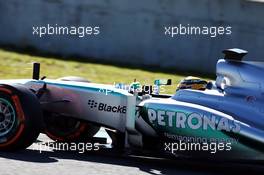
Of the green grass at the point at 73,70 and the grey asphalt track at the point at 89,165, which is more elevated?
the green grass at the point at 73,70

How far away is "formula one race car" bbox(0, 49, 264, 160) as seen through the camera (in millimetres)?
7285

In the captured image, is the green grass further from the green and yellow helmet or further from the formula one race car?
the green and yellow helmet

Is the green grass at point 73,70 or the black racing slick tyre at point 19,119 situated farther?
the green grass at point 73,70

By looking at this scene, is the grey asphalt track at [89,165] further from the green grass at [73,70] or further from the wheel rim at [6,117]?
the green grass at [73,70]

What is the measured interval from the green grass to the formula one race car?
7018 mm

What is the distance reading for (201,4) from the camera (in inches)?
711

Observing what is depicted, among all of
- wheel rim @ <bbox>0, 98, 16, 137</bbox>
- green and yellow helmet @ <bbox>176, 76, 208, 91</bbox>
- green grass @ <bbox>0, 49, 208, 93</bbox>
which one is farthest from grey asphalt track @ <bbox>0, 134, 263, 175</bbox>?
green grass @ <bbox>0, 49, 208, 93</bbox>

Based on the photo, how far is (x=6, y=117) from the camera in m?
8.01

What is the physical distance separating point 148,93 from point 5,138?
68.2 inches

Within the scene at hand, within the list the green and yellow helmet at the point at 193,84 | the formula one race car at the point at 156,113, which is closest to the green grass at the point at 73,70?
the formula one race car at the point at 156,113

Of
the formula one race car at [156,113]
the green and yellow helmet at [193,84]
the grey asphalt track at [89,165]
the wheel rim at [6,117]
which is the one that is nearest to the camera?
the grey asphalt track at [89,165]

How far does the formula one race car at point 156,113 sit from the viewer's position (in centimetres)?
729

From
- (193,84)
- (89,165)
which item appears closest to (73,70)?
(193,84)

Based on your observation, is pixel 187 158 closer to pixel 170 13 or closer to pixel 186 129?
pixel 186 129
